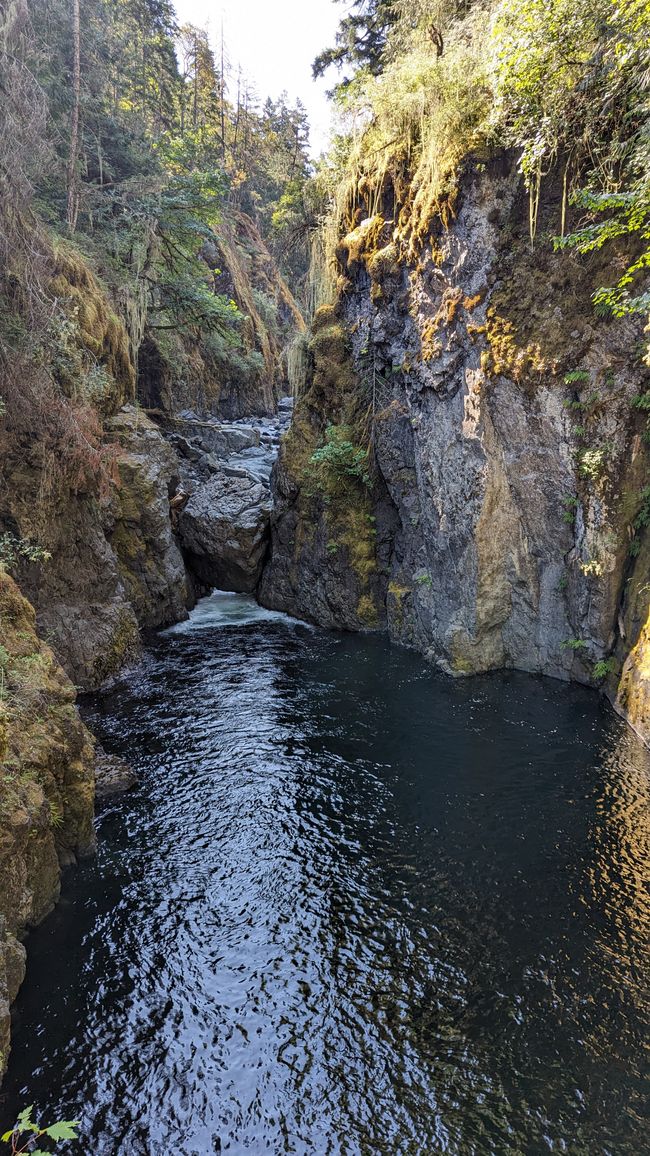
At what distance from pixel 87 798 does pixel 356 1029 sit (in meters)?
3.97

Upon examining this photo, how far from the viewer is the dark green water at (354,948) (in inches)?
166

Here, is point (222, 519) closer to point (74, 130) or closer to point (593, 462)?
point (74, 130)

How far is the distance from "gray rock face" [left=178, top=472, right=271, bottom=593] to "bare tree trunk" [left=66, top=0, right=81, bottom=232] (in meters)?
7.65

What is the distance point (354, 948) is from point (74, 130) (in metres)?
17.4

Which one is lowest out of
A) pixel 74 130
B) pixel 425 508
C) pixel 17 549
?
pixel 17 549

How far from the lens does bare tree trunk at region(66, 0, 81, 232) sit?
12898 mm

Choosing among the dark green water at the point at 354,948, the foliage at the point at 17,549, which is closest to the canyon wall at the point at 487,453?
the dark green water at the point at 354,948

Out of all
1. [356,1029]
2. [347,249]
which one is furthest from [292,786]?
[347,249]

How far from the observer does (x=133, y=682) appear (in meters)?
11.6

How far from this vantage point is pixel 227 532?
1664 cm

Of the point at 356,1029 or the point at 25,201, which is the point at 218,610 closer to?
the point at 25,201

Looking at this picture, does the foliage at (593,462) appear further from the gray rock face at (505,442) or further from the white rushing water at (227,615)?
Answer: the white rushing water at (227,615)

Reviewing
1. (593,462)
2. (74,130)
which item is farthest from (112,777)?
(74,130)

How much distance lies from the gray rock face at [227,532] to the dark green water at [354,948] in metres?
7.56
